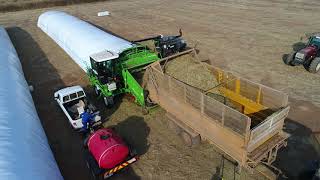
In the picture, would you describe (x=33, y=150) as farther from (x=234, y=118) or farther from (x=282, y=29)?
(x=282, y=29)

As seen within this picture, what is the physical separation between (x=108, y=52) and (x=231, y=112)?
7328 millimetres

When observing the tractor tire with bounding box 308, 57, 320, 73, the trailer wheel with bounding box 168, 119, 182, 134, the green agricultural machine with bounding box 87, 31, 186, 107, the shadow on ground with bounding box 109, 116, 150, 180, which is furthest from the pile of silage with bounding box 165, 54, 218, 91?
the tractor tire with bounding box 308, 57, 320, 73

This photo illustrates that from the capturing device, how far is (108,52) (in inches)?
549

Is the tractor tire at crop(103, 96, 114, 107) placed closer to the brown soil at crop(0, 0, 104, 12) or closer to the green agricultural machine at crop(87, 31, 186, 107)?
the green agricultural machine at crop(87, 31, 186, 107)

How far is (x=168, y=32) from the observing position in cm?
2694

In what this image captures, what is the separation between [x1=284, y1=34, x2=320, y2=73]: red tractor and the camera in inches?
672

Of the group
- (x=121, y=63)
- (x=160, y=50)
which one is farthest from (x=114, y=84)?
(x=160, y=50)

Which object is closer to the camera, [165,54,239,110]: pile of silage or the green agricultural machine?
[165,54,239,110]: pile of silage

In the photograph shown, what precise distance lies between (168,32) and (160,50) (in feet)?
32.1

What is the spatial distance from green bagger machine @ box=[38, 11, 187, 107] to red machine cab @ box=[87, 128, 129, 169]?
3265 mm

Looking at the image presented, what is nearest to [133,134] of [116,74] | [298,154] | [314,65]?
[116,74]

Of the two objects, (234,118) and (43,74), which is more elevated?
(234,118)

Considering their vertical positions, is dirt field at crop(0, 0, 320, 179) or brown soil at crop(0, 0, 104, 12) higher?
brown soil at crop(0, 0, 104, 12)

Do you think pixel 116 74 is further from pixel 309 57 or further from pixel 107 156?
pixel 309 57
